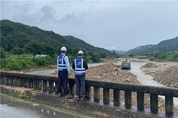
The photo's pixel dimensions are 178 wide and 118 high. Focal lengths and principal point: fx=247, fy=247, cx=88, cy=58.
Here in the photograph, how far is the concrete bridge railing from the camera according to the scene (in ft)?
17.8

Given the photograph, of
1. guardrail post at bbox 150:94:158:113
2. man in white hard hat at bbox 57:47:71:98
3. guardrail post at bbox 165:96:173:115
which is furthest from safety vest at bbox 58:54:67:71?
guardrail post at bbox 165:96:173:115

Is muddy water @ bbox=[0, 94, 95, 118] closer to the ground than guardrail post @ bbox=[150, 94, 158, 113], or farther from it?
closer to the ground

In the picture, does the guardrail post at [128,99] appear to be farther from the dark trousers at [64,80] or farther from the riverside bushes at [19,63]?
the riverside bushes at [19,63]

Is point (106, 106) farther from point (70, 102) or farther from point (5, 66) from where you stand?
point (5, 66)

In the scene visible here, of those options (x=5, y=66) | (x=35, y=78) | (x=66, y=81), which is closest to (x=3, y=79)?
(x=35, y=78)

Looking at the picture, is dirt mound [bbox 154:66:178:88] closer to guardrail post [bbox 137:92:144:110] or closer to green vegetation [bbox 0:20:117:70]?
guardrail post [bbox 137:92:144:110]

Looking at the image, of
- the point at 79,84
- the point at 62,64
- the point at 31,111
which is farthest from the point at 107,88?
the point at 31,111

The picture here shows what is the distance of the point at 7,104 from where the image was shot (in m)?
8.26

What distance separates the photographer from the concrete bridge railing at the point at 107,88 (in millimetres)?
5422

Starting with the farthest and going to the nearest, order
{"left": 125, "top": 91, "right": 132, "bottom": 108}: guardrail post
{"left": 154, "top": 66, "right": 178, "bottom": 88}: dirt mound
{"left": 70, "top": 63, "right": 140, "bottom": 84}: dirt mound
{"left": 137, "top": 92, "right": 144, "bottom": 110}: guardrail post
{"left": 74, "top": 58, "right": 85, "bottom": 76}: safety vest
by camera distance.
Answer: {"left": 70, "top": 63, "right": 140, "bottom": 84}: dirt mound → {"left": 154, "top": 66, "right": 178, "bottom": 88}: dirt mound → {"left": 74, "top": 58, "right": 85, "bottom": 76}: safety vest → {"left": 125, "top": 91, "right": 132, "bottom": 108}: guardrail post → {"left": 137, "top": 92, "right": 144, "bottom": 110}: guardrail post

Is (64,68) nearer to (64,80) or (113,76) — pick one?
(64,80)

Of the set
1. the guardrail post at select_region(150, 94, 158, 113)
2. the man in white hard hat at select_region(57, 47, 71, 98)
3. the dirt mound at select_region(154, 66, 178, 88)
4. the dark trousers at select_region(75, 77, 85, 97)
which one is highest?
the man in white hard hat at select_region(57, 47, 71, 98)

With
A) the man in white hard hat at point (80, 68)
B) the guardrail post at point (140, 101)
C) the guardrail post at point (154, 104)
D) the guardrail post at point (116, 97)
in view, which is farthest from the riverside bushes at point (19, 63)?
the guardrail post at point (154, 104)

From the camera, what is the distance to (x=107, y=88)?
21.5 feet
